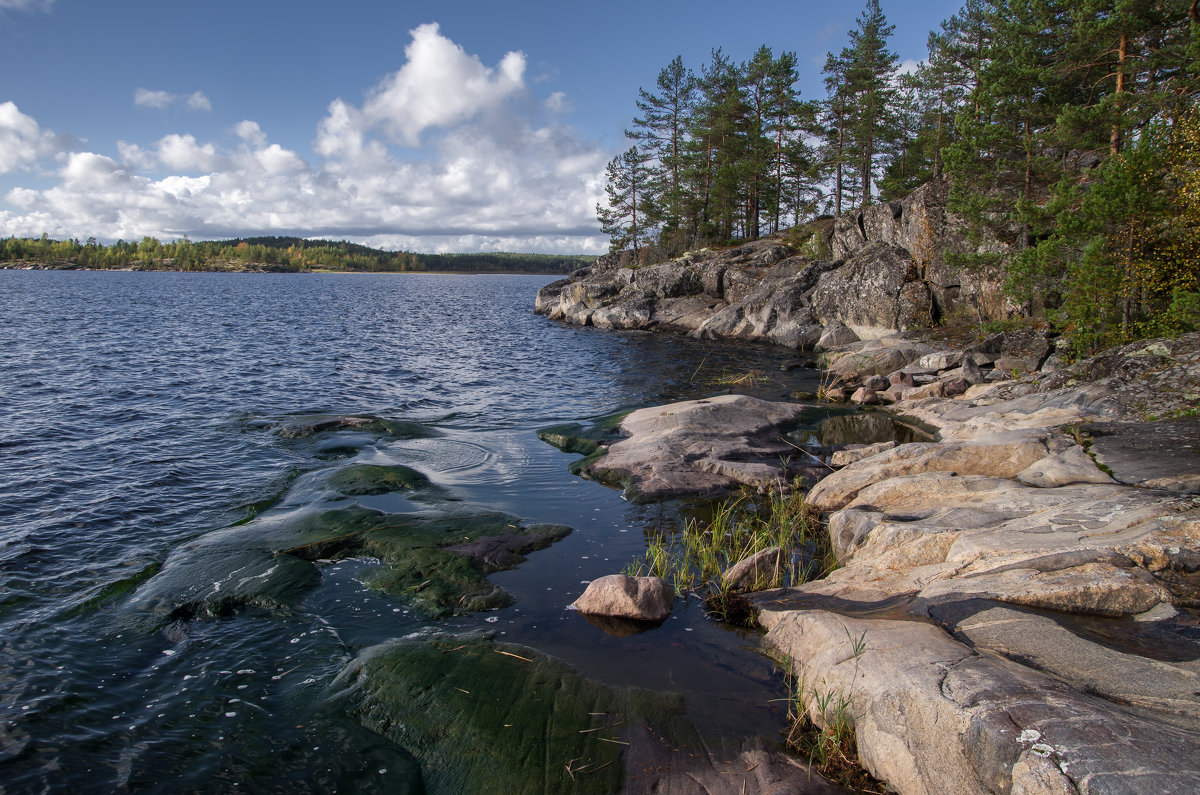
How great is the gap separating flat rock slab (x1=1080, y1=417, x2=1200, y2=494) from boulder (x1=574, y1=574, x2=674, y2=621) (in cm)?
794

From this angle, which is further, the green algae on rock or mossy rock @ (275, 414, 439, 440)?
mossy rock @ (275, 414, 439, 440)

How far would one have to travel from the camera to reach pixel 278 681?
7344mm

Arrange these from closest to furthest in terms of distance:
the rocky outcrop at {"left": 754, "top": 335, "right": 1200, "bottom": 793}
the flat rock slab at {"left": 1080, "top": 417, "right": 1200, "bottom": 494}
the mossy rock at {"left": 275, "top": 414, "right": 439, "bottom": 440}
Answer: the rocky outcrop at {"left": 754, "top": 335, "right": 1200, "bottom": 793} → the flat rock slab at {"left": 1080, "top": 417, "right": 1200, "bottom": 494} → the mossy rock at {"left": 275, "top": 414, "right": 439, "bottom": 440}

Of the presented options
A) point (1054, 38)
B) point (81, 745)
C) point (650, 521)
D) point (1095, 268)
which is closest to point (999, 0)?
point (1054, 38)

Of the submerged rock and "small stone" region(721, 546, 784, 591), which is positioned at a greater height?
"small stone" region(721, 546, 784, 591)

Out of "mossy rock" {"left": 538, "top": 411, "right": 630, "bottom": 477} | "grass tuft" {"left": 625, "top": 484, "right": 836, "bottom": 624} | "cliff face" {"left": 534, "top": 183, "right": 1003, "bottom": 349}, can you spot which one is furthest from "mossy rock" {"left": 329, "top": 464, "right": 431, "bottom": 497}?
"cliff face" {"left": 534, "top": 183, "right": 1003, "bottom": 349}

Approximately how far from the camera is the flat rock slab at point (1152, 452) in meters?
9.85

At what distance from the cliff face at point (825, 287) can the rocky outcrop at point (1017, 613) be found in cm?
2439

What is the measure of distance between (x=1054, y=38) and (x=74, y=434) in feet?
133

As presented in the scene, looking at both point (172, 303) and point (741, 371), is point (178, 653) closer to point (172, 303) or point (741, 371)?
point (741, 371)

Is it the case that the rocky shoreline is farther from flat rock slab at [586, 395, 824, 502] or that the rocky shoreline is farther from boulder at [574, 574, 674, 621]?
boulder at [574, 574, 674, 621]

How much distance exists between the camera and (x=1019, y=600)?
7211 millimetres

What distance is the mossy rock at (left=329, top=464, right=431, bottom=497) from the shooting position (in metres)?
13.9

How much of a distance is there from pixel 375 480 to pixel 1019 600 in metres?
12.3
